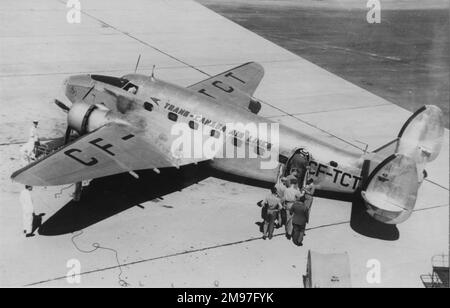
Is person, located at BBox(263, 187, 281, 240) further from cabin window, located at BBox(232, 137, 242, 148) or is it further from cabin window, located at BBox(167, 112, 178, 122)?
cabin window, located at BBox(167, 112, 178, 122)

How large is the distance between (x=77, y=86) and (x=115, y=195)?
5.26 meters

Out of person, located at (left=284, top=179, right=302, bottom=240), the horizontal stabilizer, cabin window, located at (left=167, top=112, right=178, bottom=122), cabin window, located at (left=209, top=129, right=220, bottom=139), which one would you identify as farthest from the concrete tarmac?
the horizontal stabilizer

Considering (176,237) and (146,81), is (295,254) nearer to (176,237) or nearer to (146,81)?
(176,237)

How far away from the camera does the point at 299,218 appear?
15.7 meters

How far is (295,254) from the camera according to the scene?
15.8m

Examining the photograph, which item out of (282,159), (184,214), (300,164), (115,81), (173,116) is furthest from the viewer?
(115,81)

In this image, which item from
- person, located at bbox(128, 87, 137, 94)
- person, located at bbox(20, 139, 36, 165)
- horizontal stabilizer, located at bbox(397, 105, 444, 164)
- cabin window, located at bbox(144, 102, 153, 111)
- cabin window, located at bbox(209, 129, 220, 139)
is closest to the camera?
horizontal stabilizer, located at bbox(397, 105, 444, 164)

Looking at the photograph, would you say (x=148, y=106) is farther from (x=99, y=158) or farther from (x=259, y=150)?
(x=259, y=150)

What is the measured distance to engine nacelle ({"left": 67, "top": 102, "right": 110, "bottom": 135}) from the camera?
19.0 metres

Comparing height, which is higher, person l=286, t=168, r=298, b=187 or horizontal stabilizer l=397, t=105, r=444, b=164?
horizontal stabilizer l=397, t=105, r=444, b=164

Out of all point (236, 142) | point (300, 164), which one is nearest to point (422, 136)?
point (300, 164)

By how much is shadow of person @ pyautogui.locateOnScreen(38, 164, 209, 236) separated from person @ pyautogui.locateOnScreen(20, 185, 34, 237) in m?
0.44

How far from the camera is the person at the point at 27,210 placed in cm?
1515
